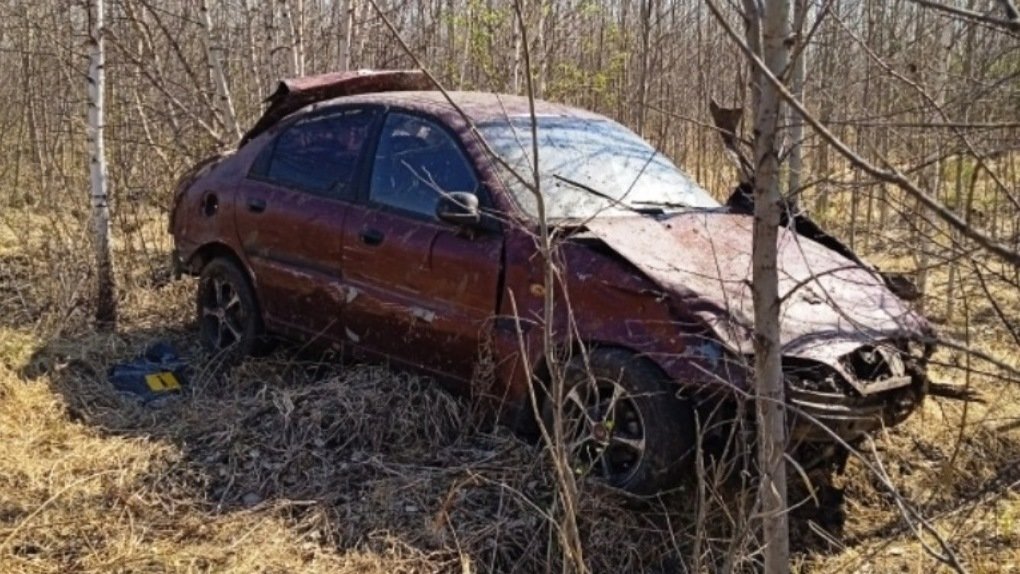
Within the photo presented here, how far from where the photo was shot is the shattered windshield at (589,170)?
15.7ft

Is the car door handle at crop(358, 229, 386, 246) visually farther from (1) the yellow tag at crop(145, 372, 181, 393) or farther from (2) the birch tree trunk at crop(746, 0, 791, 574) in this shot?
(2) the birch tree trunk at crop(746, 0, 791, 574)

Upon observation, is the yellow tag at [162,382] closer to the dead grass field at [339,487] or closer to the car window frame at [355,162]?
the dead grass field at [339,487]

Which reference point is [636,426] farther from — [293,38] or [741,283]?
[293,38]

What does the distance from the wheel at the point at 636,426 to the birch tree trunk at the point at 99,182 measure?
408 centimetres

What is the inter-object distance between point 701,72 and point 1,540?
1136cm

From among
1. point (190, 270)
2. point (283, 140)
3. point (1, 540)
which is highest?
point (283, 140)

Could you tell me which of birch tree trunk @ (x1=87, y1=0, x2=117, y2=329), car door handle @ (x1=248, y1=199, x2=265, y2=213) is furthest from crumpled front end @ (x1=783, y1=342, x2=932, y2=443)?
birch tree trunk @ (x1=87, y1=0, x2=117, y2=329)

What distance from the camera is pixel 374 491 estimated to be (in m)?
4.40

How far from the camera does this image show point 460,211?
4.60 m

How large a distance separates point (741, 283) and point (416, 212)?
1.68 metres

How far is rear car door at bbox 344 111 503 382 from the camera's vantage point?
468cm

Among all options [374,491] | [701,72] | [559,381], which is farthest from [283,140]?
[701,72]

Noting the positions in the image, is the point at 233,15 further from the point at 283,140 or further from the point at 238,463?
the point at 238,463

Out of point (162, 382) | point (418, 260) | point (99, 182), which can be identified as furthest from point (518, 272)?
point (99, 182)
